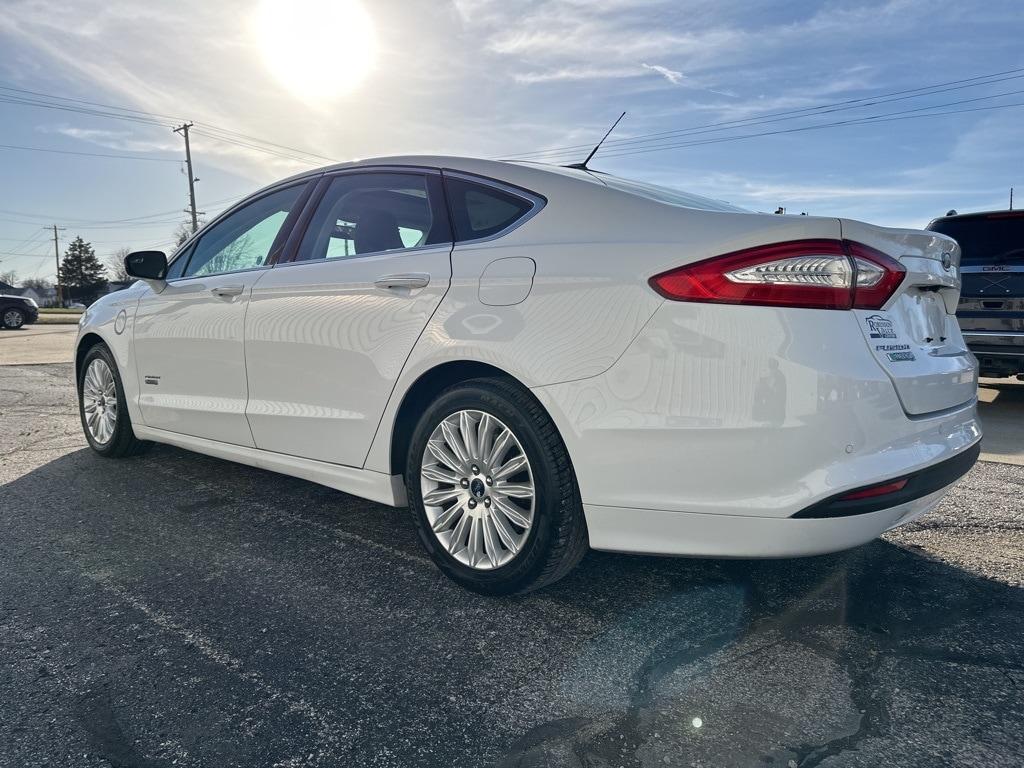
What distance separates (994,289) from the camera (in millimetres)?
6777

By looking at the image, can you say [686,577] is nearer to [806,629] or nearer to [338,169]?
[806,629]

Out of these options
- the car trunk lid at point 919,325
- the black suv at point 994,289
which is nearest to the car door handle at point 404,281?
the car trunk lid at point 919,325

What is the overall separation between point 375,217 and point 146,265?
1737 mm

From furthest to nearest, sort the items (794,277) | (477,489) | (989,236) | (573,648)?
(989,236)
(477,489)
(573,648)
(794,277)

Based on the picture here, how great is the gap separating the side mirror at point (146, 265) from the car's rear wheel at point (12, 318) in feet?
73.2

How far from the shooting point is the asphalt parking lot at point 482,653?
1.77 metres

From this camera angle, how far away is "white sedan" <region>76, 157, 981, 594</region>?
2.01 m

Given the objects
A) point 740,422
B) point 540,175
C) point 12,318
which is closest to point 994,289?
point 540,175

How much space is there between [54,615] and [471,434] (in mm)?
1525

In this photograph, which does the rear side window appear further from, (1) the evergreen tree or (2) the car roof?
(1) the evergreen tree

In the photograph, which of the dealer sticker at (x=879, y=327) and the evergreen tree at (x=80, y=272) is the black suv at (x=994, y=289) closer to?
the dealer sticker at (x=879, y=327)

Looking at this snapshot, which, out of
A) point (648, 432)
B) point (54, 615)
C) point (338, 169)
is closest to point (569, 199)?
point (648, 432)

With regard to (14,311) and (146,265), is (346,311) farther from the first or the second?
(14,311)

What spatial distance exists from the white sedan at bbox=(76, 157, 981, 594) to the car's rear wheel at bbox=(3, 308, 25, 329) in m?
23.5
